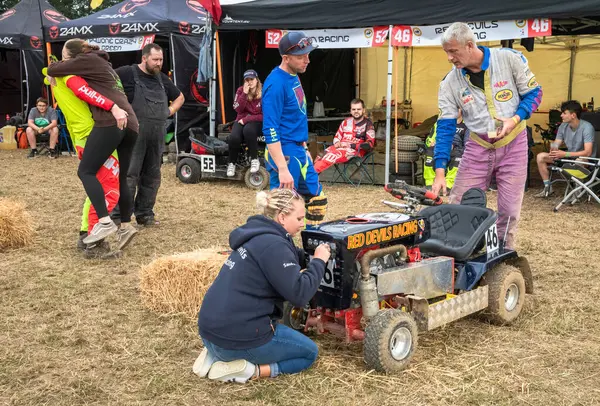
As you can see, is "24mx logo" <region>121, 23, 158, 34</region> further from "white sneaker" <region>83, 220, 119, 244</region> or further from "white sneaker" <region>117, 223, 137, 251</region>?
"white sneaker" <region>83, 220, 119, 244</region>

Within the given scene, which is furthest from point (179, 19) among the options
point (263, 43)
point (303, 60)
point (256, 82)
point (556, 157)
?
point (303, 60)

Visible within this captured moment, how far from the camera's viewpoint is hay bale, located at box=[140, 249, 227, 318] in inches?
167

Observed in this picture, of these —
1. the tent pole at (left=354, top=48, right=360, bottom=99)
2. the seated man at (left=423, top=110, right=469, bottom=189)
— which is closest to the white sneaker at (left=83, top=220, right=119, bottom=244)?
the seated man at (left=423, top=110, right=469, bottom=189)

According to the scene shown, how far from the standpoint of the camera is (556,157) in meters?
8.58

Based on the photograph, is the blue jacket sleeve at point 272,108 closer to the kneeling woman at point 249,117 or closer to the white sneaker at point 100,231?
the white sneaker at point 100,231

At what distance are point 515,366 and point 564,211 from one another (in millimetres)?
4899

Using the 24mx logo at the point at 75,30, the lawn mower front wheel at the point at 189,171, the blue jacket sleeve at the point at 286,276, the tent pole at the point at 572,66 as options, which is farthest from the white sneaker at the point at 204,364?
the tent pole at the point at 572,66

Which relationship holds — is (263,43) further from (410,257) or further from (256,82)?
(410,257)

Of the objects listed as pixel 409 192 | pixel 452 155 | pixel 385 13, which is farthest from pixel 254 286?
pixel 385 13

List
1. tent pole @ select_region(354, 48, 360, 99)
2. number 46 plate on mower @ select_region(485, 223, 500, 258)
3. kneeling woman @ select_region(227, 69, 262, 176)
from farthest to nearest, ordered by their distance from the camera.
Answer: tent pole @ select_region(354, 48, 360, 99), kneeling woman @ select_region(227, 69, 262, 176), number 46 plate on mower @ select_region(485, 223, 500, 258)

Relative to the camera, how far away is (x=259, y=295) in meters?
3.09

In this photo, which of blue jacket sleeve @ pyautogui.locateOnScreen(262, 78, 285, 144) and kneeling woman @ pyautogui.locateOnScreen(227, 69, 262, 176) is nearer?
blue jacket sleeve @ pyautogui.locateOnScreen(262, 78, 285, 144)

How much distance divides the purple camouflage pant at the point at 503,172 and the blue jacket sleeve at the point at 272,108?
1.36 meters

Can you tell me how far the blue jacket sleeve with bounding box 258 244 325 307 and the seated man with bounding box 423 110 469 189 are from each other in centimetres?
574
